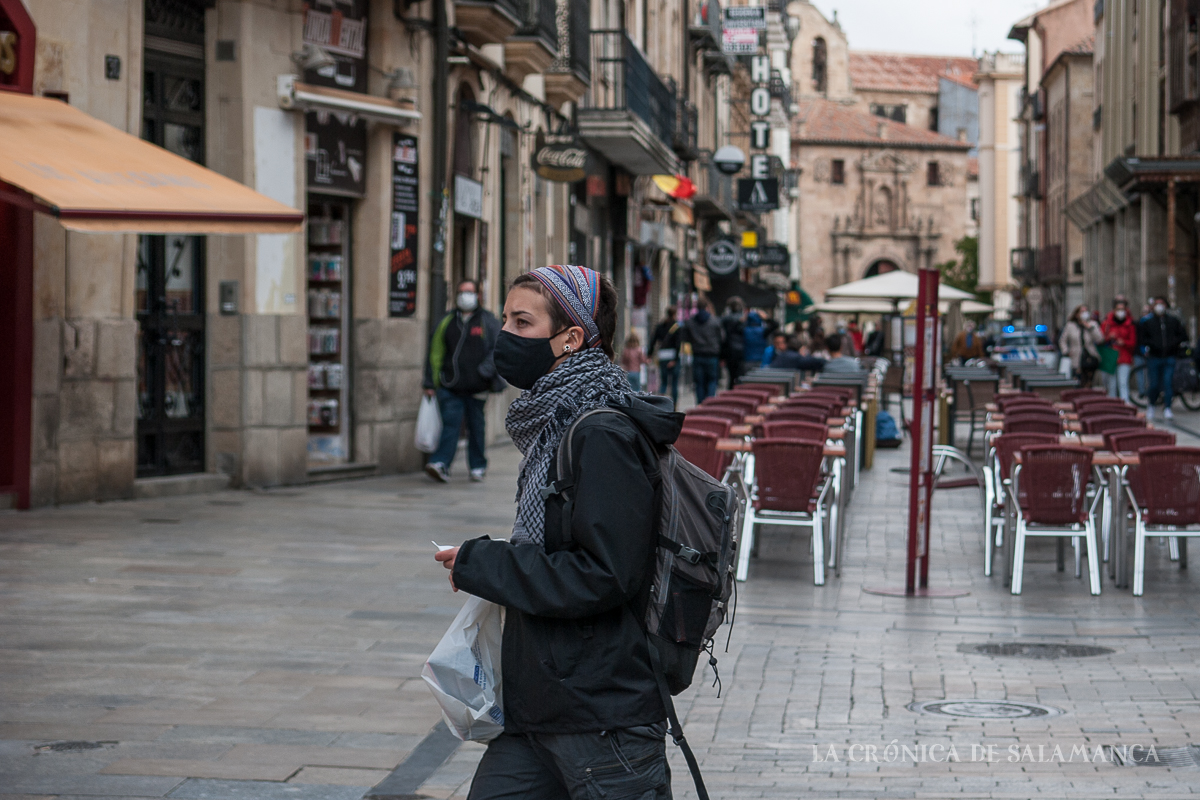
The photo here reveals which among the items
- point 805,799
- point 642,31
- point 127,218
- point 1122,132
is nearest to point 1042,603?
point 805,799

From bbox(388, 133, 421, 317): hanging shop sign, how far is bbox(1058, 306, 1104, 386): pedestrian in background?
14.0 m

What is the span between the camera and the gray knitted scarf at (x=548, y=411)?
9.96 feet

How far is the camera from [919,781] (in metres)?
5.52

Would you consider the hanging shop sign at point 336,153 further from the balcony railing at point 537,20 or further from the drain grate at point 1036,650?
the drain grate at point 1036,650

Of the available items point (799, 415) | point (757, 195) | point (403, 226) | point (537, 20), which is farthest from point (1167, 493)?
point (757, 195)

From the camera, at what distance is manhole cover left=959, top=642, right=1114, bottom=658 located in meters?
7.85

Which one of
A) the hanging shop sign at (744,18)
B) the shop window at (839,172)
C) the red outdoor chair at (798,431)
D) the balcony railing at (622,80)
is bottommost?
the red outdoor chair at (798,431)

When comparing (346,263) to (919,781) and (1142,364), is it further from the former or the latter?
(1142,364)

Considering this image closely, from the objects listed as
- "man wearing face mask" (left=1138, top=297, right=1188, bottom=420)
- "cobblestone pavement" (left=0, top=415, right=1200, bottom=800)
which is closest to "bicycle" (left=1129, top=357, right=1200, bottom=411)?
"man wearing face mask" (left=1138, top=297, right=1188, bottom=420)

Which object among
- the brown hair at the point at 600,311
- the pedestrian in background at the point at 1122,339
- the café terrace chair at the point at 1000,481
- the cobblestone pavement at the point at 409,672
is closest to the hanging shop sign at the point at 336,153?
the cobblestone pavement at the point at 409,672

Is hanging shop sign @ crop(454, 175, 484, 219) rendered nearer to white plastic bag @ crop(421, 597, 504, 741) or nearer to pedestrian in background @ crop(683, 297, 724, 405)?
pedestrian in background @ crop(683, 297, 724, 405)

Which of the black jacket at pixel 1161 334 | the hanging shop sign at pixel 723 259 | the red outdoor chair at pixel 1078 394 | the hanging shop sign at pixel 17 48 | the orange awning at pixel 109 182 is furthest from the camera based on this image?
the hanging shop sign at pixel 723 259

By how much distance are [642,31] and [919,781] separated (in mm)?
27206

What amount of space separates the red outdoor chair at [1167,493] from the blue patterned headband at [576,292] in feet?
24.1
